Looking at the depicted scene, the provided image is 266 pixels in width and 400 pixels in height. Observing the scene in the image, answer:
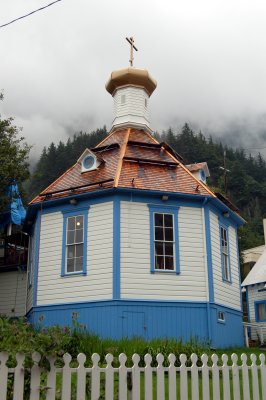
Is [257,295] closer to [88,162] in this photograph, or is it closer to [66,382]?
[88,162]

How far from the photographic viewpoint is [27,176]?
19828mm

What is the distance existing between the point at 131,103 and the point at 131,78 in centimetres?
121

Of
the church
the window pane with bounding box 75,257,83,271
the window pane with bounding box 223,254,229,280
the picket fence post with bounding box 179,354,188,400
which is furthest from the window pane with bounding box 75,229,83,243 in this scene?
the picket fence post with bounding box 179,354,188,400

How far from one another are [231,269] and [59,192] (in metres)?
7.00

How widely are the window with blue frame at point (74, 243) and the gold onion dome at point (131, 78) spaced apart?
27.4 feet

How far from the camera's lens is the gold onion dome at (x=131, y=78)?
22.5m

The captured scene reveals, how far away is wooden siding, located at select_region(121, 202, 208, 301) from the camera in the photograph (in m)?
15.4

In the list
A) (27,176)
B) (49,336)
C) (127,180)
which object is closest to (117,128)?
(27,176)

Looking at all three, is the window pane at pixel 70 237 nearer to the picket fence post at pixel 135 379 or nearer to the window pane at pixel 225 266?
the window pane at pixel 225 266

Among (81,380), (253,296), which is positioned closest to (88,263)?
(81,380)

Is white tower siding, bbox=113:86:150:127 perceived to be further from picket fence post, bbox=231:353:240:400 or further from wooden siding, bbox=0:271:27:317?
picket fence post, bbox=231:353:240:400

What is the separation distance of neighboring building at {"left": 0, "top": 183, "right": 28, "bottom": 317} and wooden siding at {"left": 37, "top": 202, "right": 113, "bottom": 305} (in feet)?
12.3

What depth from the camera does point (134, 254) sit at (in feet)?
51.2

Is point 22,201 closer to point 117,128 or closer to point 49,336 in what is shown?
point 117,128
